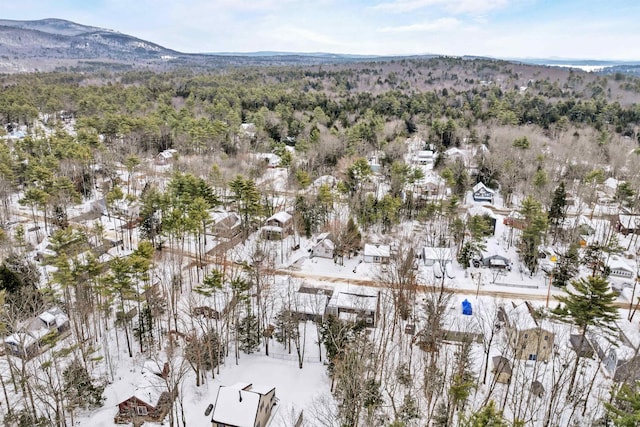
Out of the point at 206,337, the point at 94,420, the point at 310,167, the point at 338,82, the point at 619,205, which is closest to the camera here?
the point at 94,420

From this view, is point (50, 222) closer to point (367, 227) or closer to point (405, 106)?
point (367, 227)

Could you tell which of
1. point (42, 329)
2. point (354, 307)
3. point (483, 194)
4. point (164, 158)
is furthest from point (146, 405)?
point (164, 158)

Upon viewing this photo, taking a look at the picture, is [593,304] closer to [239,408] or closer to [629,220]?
[239,408]

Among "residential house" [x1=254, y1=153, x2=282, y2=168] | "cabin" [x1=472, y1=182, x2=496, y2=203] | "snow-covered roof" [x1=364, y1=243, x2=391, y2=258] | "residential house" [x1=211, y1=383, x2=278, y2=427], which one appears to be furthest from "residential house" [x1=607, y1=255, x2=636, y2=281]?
"residential house" [x1=254, y1=153, x2=282, y2=168]

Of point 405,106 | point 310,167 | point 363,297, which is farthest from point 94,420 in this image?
point 405,106

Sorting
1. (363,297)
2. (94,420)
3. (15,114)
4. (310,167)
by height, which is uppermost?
(15,114)

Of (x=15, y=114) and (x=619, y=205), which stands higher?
(x=15, y=114)

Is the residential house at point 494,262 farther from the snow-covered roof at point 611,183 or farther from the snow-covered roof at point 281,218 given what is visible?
the snow-covered roof at point 611,183

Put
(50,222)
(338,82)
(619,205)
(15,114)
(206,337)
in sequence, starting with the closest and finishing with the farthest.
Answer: (206,337), (50,222), (619,205), (15,114), (338,82)
